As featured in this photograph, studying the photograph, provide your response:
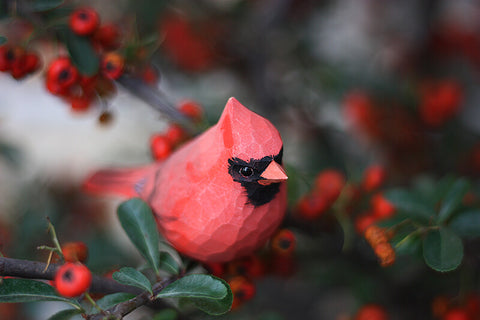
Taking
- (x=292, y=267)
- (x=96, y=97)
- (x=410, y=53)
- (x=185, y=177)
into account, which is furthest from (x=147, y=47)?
(x=410, y=53)

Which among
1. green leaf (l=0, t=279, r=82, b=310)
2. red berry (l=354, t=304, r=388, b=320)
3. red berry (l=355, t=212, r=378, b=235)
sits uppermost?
green leaf (l=0, t=279, r=82, b=310)

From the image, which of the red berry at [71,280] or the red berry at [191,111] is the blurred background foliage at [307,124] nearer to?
the red berry at [191,111]

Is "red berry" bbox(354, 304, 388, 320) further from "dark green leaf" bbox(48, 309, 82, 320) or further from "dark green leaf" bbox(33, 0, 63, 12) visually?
"dark green leaf" bbox(33, 0, 63, 12)

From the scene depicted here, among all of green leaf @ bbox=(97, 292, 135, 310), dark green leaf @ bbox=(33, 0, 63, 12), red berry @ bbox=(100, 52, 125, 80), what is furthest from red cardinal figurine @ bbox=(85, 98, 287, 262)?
dark green leaf @ bbox=(33, 0, 63, 12)

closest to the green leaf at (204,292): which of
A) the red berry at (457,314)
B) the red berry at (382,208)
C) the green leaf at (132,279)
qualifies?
the green leaf at (132,279)

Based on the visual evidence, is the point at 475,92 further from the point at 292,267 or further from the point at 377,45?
the point at 292,267

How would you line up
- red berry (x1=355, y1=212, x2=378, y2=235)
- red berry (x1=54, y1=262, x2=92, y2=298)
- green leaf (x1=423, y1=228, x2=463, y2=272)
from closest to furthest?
1. red berry (x1=54, y1=262, x2=92, y2=298)
2. green leaf (x1=423, y1=228, x2=463, y2=272)
3. red berry (x1=355, y1=212, x2=378, y2=235)
